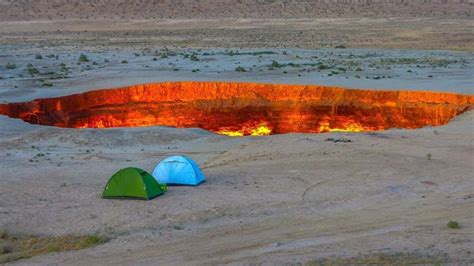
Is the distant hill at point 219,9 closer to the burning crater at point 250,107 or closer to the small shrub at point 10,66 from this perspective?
the small shrub at point 10,66

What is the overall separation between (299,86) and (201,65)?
10714mm

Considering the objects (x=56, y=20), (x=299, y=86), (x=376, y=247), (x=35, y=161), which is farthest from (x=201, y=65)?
(x=56, y=20)

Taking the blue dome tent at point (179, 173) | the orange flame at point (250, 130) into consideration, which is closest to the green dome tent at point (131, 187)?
the blue dome tent at point (179, 173)

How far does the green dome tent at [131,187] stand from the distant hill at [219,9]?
273ft

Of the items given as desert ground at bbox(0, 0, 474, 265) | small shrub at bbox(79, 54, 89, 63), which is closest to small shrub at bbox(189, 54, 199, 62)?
desert ground at bbox(0, 0, 474, 265)

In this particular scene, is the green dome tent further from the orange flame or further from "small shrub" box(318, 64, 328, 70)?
"small shrub" box(318, 64, 328, 70)

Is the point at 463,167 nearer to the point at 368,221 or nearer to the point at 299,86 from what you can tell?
the point at 368,221

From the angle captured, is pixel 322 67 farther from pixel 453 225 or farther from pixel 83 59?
pixel 453 225

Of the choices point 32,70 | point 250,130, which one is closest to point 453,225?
point 250,130

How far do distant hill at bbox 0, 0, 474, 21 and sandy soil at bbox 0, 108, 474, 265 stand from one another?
252 ft

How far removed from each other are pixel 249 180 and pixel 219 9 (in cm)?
9038

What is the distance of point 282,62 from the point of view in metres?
47.2

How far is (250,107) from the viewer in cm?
3434

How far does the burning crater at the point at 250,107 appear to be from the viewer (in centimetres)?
3256
